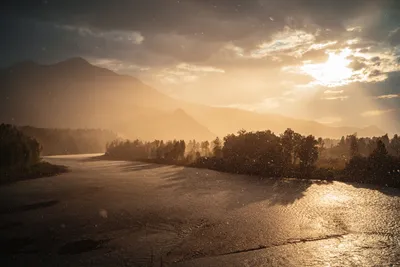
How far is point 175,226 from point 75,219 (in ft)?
57.3

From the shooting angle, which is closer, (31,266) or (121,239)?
(31,266)

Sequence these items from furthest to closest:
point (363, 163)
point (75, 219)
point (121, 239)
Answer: point (363, 163) → point (75, 219) → point (121, 239)

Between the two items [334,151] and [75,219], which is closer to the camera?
[75,219]

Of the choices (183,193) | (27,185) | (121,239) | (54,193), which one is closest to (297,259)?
(121,239)

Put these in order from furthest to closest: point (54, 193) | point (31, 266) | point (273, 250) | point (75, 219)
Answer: point (54, 193), point (75, 219), point (273, 250), point (31, 266)

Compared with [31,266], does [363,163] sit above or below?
above

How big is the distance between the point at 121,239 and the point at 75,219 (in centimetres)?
1452

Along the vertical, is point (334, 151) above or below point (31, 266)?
above

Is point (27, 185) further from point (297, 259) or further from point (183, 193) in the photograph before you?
point (297, 259)

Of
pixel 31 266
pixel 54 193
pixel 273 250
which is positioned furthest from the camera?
pixel 54 193

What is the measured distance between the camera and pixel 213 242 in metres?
38.1

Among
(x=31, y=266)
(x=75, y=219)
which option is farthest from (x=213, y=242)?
(x=75, y=219)

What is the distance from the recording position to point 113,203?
60969 mm

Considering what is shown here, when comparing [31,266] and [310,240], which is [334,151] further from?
[31,266]
